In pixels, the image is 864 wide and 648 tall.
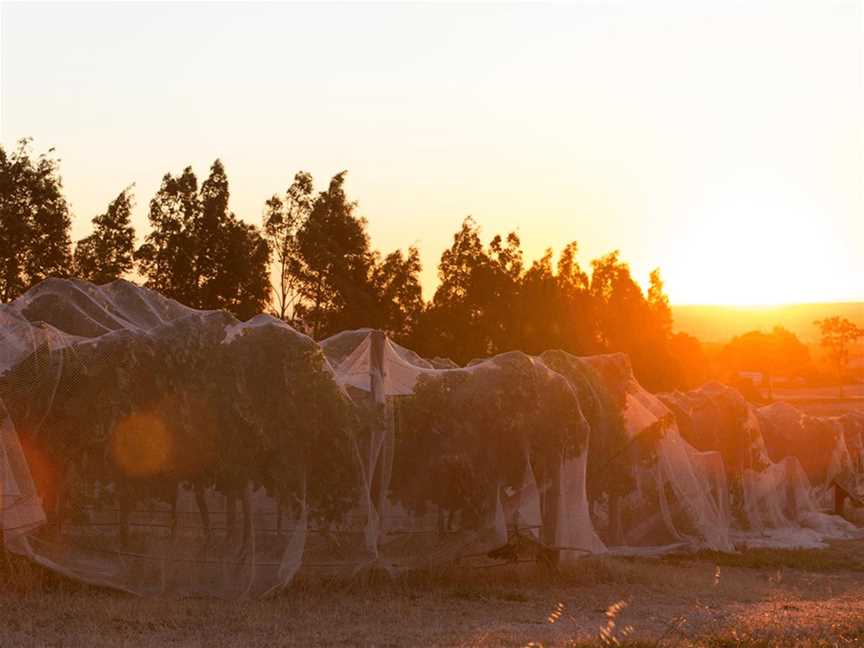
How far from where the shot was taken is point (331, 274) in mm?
36844

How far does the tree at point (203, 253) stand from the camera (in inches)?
1315

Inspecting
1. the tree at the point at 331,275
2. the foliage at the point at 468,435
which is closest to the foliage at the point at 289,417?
the foliage at the point at 468,435


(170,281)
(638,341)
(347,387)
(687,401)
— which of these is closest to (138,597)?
(347,387)

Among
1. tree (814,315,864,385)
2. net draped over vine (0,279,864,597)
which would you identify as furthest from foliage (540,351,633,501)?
tree (814,315,864,385)

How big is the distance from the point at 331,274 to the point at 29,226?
869cm

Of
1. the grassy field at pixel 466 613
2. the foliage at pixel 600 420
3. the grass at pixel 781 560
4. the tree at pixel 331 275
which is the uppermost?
the tree at pixel 331 275

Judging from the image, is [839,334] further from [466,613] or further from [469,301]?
[466,613]

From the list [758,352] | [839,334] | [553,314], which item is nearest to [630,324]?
[553,314]

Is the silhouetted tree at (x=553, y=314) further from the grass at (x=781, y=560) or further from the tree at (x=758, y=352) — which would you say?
the tree at (x=758, y=352)

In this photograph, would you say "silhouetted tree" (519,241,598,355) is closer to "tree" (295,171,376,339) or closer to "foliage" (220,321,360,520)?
"tree" (295,171,376,339)

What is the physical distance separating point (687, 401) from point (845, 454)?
10336 millimetres

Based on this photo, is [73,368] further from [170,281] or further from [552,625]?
[170,281]

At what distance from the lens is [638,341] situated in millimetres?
46375

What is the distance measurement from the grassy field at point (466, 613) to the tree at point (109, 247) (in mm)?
18060
